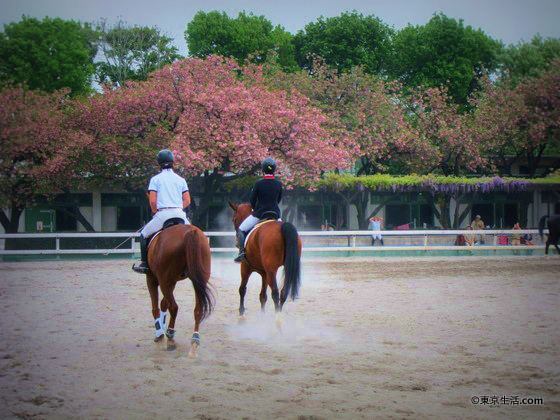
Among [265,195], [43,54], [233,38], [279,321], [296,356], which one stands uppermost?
[233,38]

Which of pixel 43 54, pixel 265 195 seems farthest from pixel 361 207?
pixel 265 195

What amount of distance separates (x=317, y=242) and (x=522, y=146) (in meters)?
17.9

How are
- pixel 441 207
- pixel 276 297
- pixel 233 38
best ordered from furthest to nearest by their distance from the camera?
pixel 233 38, pixel 441 207, pixel 276 297

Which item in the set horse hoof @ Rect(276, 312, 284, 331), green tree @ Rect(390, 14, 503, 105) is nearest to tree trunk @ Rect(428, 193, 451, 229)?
green tree @ Rect(390, 14, 503, 105)

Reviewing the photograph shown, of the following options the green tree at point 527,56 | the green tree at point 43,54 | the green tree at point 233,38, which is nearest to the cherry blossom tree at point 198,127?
the green tree at point 43,54

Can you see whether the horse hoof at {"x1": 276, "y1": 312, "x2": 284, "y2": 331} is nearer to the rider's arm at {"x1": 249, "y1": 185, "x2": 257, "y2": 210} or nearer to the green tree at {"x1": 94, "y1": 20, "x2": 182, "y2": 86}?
the rider's arm at {"x1": 249, "y1": 185, "x2": 257, "y2": 210}

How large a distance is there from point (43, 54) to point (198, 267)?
37.7 metres

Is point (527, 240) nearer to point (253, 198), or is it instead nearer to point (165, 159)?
point (253, 198)

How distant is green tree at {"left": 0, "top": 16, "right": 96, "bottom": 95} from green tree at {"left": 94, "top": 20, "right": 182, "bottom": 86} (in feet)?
19.4

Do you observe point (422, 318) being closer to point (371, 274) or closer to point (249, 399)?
point (249, 399)

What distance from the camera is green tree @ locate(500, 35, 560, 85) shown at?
4744 cm

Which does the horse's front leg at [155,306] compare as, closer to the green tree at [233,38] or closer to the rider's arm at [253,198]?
the rider's arm at [253,198]

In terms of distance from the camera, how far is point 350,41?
48.0 m

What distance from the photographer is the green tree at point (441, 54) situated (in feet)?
157
